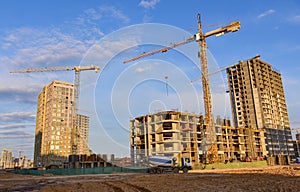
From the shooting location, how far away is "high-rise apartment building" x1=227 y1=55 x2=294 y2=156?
132m

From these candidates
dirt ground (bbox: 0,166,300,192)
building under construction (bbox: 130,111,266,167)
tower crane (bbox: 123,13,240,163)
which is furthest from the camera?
building under construction (bbox: 130,111,266,167)

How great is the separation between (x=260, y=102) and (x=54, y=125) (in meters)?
107

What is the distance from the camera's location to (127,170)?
54.7 metres

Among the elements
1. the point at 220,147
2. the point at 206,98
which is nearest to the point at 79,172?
the point at 206,98

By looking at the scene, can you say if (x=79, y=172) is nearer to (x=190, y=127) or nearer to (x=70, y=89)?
(x=190, y=127)

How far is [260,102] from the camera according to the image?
13262 cm

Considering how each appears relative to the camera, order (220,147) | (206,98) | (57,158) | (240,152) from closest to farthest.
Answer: (206,98), (220,147), (240,152), (57,158)

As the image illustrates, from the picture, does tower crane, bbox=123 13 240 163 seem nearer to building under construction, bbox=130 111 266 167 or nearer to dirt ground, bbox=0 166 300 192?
building under construction, bbox=130 111 266 167

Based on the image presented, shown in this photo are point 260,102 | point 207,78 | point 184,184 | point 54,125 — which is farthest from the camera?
point 54,125

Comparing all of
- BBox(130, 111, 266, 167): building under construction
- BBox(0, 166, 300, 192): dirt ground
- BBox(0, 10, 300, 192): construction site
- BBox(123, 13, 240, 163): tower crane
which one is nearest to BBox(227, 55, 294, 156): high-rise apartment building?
BBox(0, 10, 300, 192): construction site

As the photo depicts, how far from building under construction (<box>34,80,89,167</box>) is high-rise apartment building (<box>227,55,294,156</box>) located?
268ft

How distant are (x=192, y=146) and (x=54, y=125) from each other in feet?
276

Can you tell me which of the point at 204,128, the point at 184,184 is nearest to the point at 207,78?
the point at 204,128

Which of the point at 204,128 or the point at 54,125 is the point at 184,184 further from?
the point at 54,125
